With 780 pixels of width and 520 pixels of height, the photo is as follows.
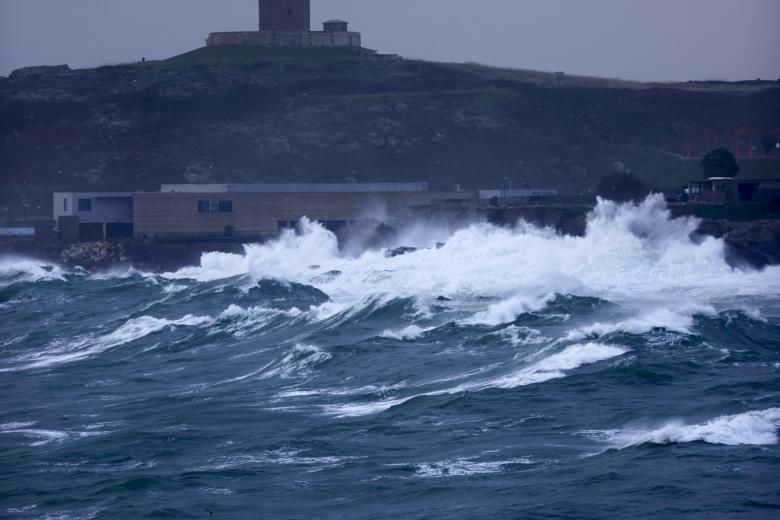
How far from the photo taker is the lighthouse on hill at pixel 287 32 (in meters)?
107

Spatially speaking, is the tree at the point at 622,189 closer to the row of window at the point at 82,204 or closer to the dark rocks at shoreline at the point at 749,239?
the dark rocks at shoreline at the point at 749,239

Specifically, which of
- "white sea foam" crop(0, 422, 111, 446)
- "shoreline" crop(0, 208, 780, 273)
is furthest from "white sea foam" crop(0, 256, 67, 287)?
"white sea foam" crop(0, 422, 111, 446)

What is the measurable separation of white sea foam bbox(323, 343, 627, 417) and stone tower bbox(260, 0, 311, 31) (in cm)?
8545

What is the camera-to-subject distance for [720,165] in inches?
2394

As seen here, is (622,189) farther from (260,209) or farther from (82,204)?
(82,204)

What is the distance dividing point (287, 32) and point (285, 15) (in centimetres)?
150

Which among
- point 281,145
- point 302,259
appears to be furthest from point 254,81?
point 302,259

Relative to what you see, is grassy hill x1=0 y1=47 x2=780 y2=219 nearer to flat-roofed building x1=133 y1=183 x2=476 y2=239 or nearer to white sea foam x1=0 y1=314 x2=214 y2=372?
flat-roofed building x1=133 y1=183 x2=476 y2=239

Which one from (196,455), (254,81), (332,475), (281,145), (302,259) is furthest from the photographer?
(254,81)

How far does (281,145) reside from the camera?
88.6m

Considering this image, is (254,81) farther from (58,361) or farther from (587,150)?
(58,361)

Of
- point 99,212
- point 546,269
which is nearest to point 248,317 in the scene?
point 546,269

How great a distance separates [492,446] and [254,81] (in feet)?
270

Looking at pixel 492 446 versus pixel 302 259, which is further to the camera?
pixel 302 259
